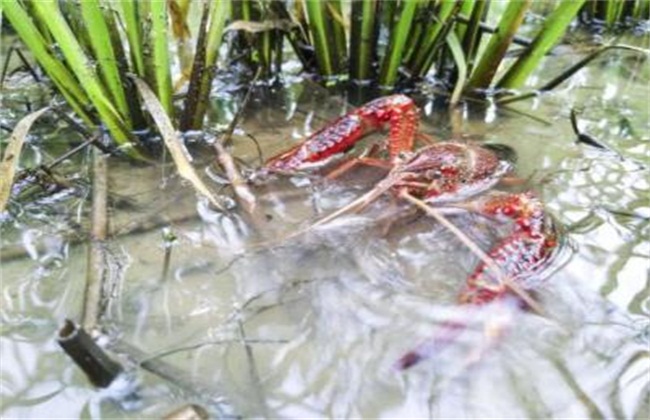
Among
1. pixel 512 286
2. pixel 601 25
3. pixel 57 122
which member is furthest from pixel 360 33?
pixel 601 25

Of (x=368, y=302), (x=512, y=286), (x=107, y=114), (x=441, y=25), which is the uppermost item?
(x=441, y=25)

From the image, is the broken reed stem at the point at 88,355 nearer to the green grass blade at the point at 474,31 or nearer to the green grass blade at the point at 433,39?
the green grass blade at the point at 433,39

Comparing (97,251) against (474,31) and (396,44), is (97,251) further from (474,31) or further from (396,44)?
(474,31)

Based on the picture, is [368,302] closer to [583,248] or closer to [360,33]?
[583,248]

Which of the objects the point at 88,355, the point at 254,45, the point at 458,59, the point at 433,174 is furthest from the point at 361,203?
the point at 254,45

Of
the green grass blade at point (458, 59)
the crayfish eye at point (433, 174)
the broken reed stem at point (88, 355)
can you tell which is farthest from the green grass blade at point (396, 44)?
the broken reed stem at point (88, 355)

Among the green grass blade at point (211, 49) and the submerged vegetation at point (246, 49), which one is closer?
the submerged vegetation at point (246, 49)
